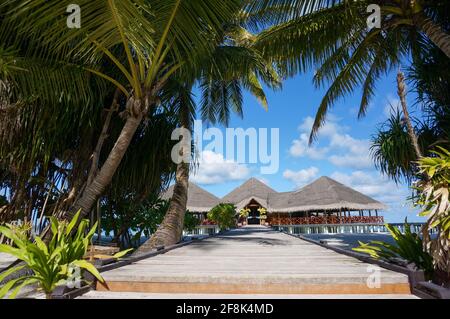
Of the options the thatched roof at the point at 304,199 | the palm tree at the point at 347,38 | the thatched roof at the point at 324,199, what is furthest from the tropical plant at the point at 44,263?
the thatched roof at the point at 324,199

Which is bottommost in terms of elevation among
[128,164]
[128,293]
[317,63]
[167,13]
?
[128,293]

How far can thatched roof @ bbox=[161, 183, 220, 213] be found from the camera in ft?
76.2

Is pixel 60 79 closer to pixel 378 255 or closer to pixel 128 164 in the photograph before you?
pixel 128 164

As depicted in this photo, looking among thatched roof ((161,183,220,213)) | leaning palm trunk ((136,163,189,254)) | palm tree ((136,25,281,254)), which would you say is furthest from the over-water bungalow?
leaning palm trunk ((136,163,189,254))

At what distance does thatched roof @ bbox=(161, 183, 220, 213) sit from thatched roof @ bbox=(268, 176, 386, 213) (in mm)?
5215

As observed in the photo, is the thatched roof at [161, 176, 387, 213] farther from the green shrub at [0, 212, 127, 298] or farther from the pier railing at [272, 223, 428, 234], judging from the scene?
the green shrub at [0, 212, 127, 298]

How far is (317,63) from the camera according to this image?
7152mm

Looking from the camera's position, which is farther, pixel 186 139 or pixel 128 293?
pixel 186 139

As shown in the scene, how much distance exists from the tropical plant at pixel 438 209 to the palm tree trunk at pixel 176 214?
18.7 ft

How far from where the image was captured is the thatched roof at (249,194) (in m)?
27.9

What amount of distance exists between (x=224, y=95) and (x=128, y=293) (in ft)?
32.3
